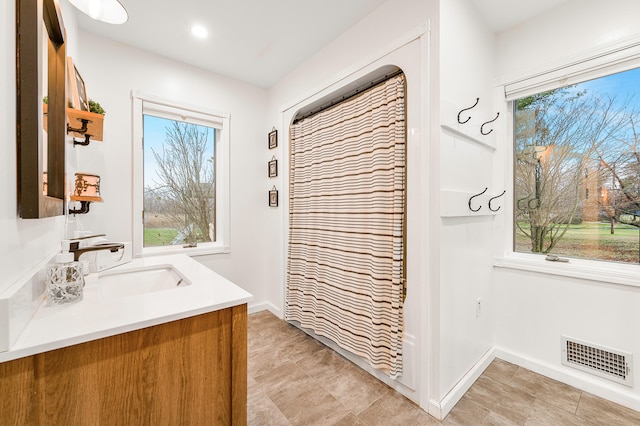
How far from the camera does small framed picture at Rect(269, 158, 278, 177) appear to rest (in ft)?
9.62

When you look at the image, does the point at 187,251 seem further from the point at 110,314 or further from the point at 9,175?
the point at 9,175

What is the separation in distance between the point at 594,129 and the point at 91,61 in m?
3.77

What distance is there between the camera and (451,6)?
160 cm

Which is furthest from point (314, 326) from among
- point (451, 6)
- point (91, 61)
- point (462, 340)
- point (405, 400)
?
point (91, 61)

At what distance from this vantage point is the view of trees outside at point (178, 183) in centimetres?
254

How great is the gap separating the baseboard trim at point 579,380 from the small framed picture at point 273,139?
9.15 ft

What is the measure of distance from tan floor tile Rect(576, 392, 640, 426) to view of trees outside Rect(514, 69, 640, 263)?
87 cm

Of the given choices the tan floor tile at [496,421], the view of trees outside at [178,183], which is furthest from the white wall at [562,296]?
the view of trees outside at [178,183]

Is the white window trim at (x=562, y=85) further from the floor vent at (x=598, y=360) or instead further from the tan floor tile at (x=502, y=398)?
the tan floor tile at (x=502, y=398)

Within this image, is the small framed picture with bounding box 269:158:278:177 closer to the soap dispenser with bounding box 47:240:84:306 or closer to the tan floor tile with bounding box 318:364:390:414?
the tan floor tile with bounding box 318:364:390:414

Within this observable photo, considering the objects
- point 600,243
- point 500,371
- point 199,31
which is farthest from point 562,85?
point 199,31

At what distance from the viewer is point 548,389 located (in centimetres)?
175

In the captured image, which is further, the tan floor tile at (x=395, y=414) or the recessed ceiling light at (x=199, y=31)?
the recessed ceiling light at (x=199, y=31)

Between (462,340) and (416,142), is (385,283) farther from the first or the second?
(416,142)
